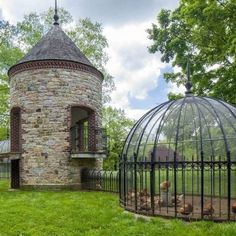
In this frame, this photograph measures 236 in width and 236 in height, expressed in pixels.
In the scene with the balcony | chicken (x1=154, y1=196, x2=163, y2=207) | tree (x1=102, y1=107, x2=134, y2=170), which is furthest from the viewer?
tree (x1=102, y1=107, x2=134, y2=170)

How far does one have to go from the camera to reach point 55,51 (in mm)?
14766

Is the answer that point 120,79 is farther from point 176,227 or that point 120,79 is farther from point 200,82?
point 176,227

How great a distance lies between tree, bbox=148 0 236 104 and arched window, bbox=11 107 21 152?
23.4ft

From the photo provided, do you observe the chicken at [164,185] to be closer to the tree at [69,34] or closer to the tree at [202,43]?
the tree at [202,43]

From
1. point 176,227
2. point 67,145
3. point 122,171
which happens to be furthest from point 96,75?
point 176,227

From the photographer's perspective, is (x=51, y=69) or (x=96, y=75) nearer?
(x=51, y=69)

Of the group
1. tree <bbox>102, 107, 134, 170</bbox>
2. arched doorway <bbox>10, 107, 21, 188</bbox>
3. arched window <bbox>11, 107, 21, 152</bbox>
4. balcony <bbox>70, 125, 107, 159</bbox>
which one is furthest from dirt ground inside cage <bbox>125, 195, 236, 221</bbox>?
tree <bbox>102, 107, 134, 170</bbox>

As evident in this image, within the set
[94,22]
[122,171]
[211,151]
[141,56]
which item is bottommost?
[122,171]

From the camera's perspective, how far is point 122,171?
28.5ft

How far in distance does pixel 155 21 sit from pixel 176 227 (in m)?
13.2

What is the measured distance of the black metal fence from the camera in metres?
12.9

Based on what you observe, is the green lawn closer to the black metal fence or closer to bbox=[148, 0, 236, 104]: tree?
the black metal fence

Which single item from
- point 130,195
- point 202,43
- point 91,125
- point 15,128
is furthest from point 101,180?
point 202,43

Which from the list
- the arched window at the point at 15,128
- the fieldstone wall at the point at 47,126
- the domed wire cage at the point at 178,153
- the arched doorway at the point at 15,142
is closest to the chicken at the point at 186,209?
the domed wire cage at the point at 178,153
